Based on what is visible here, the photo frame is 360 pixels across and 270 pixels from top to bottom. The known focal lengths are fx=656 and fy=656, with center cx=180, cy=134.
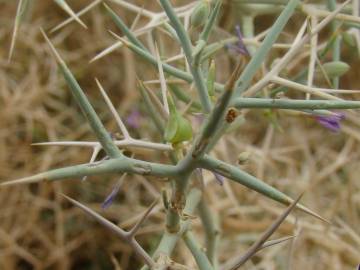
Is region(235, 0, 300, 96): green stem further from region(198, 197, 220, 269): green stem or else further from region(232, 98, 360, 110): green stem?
region(198, 197, 220, 269): green stem

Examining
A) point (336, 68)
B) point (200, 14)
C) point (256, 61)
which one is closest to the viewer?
point (256, 61)

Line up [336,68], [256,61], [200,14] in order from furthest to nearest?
[336,68] < [200,14] < [256,61]

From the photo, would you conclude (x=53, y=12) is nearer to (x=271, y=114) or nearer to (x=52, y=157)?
(x=52, y=157)

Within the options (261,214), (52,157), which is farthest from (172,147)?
(52,157)

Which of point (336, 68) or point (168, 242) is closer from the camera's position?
point (168, 242)

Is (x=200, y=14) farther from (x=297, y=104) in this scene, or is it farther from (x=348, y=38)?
(x=348, y=38)

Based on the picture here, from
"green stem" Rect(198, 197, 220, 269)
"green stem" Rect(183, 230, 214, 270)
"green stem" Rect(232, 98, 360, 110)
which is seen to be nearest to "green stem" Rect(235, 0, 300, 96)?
"green stem" Rect(232, 98, 360, 110)

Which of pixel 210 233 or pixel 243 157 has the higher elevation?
pixel 243 157

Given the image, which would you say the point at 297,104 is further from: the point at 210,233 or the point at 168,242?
the point at 210,233

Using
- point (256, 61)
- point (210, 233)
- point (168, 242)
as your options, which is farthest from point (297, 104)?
point (210, 233)

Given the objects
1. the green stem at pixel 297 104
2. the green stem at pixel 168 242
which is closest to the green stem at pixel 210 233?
the green stem at pixel 168 242

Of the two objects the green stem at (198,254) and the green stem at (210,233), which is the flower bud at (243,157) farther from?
the green stem at (210,233)
